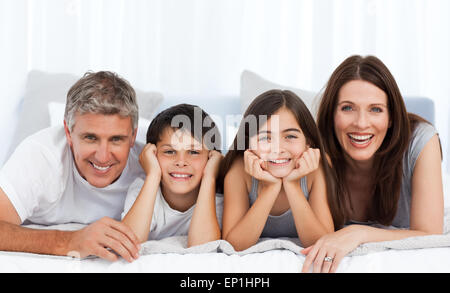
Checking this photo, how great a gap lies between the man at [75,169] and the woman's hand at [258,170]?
13.0 inches

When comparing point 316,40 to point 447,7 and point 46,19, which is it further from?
point 46,19

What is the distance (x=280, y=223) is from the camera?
4.18 feet

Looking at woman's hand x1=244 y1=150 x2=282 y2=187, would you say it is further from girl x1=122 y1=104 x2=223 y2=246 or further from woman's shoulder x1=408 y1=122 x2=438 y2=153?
woman's shoulder x1=408 y1=122 x2=438 y2=153

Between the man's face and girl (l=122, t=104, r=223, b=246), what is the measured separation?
0.07 m

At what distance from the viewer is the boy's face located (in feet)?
3.95

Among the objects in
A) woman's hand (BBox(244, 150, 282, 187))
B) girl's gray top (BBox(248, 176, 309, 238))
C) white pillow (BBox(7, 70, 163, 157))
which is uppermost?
white pillow (BBox(7, 70, 163, 157))

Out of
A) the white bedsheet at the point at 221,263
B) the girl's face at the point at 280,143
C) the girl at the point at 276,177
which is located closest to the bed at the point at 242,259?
the white bedsheet at the point at 221,263

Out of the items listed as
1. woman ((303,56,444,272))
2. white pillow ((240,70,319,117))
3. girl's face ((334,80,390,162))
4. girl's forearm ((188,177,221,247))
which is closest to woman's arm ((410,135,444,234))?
woman ((303,56,444,272))

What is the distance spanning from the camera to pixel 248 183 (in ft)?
4.11

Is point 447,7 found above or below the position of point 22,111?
above

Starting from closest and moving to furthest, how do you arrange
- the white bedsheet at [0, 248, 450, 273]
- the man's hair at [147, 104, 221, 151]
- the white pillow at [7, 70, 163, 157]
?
the white bedsheet at [0, 248, 450, 273], the man's hair at [147, 104, 221, 151], the white pillow at [7, 70, 163, 157]
